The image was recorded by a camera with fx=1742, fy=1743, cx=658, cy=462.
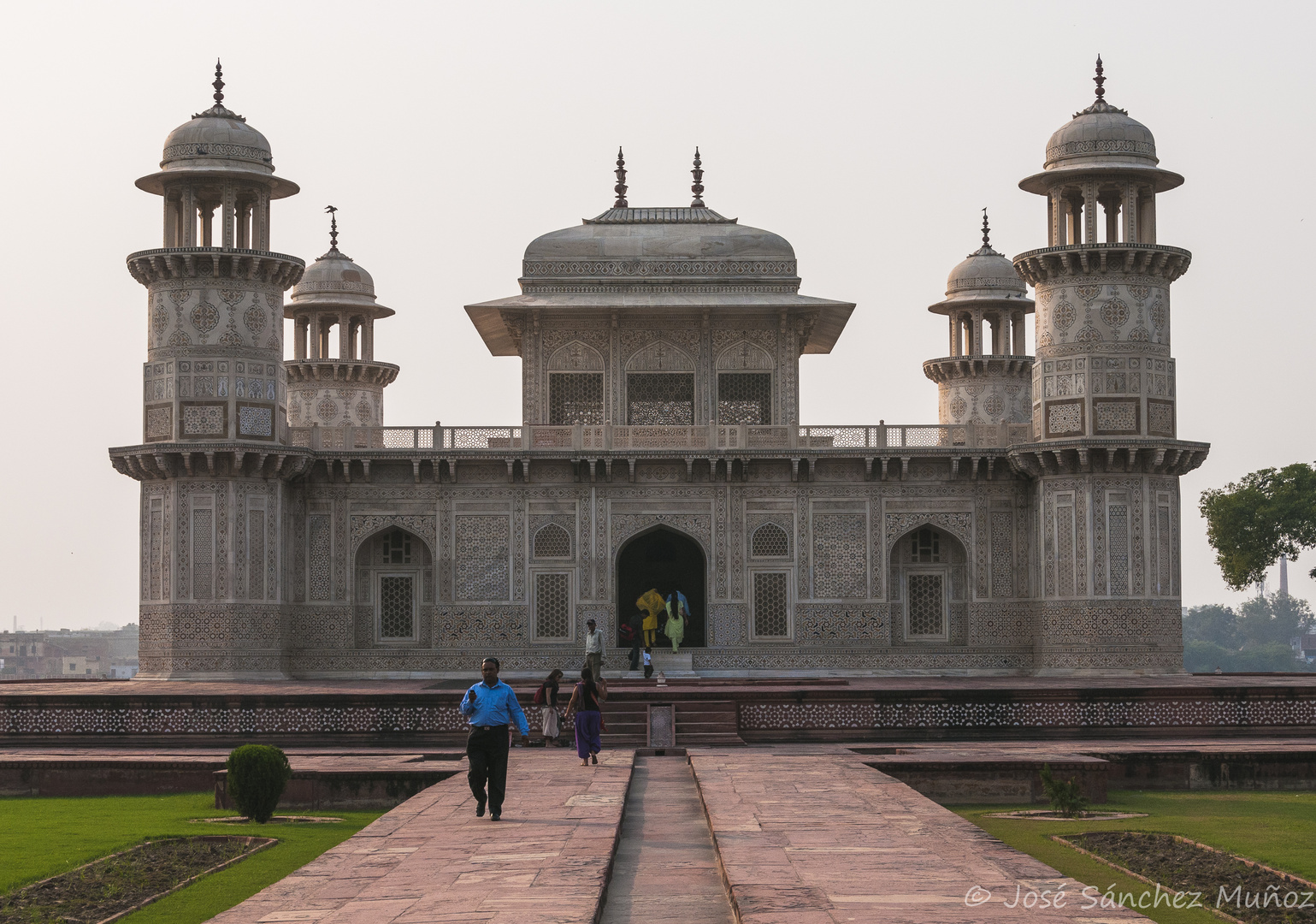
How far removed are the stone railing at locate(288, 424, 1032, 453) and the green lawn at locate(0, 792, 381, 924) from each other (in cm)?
1440

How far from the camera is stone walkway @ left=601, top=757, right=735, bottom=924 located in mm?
9328

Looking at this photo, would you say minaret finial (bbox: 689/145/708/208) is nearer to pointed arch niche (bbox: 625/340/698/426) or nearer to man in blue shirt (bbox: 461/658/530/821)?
pointed arch niche (bbox: 625/340/698/426)

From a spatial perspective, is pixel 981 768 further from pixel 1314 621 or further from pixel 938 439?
pixel 1314 621

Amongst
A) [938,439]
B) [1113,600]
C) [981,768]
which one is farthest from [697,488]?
[981,768]

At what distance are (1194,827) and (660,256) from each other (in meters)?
20.8

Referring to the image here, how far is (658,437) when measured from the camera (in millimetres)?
30281

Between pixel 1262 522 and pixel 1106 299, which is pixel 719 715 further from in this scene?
pixel 1262 522

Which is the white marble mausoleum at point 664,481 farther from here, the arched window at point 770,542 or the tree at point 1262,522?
the tree at point 1262,522

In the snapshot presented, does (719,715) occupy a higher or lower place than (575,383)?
lower

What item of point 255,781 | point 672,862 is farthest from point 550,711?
point 672,862

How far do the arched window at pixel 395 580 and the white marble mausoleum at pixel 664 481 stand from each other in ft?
0.16

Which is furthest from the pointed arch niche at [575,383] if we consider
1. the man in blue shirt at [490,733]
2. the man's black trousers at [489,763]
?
the man's black trousers at [489,763]

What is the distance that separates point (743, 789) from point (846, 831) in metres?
2.65

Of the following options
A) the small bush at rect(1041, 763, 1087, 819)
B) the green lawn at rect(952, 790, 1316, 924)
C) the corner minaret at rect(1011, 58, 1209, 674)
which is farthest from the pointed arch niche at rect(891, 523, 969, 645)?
the small bush at rect(1041, 763, 1087, 819)
